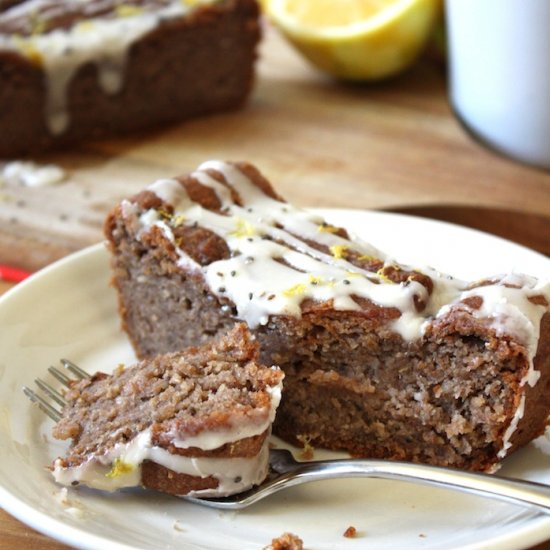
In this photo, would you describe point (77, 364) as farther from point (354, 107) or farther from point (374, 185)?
point (354, 107)

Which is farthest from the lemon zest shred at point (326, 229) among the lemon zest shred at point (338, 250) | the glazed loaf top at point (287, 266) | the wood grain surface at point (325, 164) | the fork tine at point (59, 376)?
the wood grain surface at point (325, 164)

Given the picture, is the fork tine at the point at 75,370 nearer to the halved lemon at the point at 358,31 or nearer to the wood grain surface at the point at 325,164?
the wood grain surface at the point at 325,164

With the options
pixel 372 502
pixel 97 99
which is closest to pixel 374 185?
pixel 97 99

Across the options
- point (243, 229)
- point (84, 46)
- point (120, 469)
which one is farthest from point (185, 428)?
point (84, 46)

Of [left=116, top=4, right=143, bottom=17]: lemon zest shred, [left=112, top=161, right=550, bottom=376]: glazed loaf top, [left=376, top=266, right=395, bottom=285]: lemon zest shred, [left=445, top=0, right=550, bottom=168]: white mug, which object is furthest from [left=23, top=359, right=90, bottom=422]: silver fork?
[left=116, top=4, right=143, bottom=17]: lemon zest shred

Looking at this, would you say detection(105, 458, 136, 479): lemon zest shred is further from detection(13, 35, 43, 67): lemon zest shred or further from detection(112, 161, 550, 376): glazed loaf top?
detection(13, 35, 43, 67): lemon zest shred

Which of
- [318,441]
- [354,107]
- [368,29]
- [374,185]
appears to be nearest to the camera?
[318,441]
